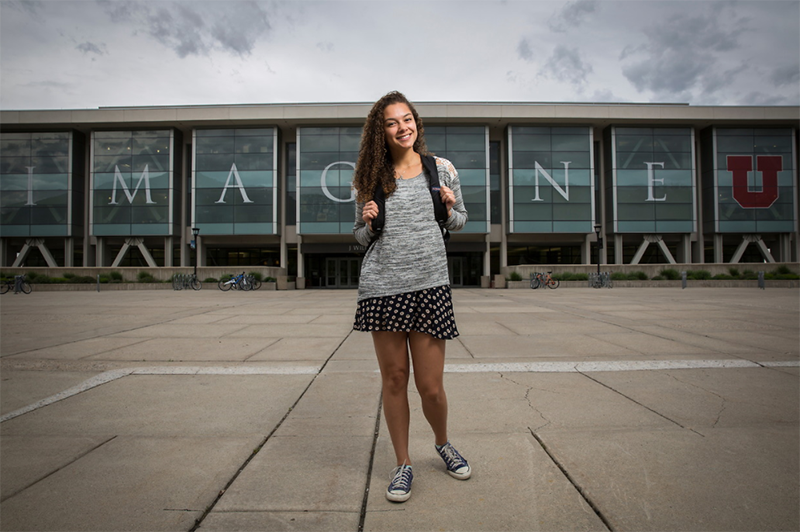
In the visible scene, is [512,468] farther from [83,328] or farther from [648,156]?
[648,156]

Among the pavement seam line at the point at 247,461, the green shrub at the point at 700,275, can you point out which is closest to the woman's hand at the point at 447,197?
the pavement seam line at the point at 247,461

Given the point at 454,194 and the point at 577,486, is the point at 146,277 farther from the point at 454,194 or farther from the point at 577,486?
the point at 577,486

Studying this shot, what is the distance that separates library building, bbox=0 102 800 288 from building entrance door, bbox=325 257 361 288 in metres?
2.66

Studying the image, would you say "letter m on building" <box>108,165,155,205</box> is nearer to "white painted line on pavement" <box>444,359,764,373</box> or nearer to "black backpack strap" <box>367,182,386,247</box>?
"white painted line on pavement" <box>444,359,764,373</box>

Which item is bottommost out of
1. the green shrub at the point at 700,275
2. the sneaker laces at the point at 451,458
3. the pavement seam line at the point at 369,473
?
the pavement seam line at the point at 369,473

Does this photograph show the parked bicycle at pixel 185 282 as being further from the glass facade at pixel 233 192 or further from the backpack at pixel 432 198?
the backpack at pixel 432 198

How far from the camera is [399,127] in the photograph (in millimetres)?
2150

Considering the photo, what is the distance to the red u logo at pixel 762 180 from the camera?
31.1m

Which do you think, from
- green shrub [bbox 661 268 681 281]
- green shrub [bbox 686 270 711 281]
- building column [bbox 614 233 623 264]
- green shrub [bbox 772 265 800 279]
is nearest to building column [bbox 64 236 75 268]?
building column [bbox 614 233 623 264]

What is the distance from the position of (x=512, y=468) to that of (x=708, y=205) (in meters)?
36.9

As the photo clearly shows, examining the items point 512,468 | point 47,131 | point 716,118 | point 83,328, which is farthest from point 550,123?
point 47,131

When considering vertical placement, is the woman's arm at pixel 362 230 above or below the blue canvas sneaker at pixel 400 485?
above

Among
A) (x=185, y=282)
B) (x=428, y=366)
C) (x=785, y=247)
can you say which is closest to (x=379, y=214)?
(x=428, y=366)

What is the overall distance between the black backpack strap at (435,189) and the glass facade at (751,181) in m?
36.3
